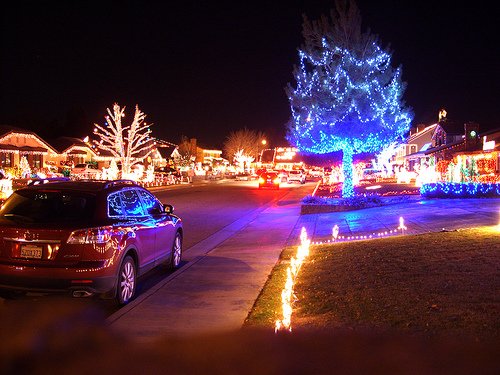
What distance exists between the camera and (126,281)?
7477mm

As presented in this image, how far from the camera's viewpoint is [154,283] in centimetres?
897

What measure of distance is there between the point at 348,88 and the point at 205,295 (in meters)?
14.8

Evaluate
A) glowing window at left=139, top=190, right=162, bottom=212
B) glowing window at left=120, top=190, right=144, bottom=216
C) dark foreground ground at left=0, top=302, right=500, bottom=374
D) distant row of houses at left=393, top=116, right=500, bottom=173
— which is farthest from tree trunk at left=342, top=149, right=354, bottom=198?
dark foreground ground at left=0, top=302, right=500, bottom=374

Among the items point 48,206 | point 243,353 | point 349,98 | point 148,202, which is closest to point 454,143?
point 349,98

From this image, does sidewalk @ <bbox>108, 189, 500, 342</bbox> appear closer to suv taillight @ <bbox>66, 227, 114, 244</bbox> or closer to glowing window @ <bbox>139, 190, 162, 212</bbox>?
suv taillight @ <bbox>66, 227, 114, 244</bbox>

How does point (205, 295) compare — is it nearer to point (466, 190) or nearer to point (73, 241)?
point (73, 241)

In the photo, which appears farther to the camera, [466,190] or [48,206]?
[466,190]

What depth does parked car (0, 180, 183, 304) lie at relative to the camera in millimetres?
6645

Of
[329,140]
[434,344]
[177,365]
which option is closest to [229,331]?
[177,365]

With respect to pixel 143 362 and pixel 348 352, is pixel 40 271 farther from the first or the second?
pixel 348 352

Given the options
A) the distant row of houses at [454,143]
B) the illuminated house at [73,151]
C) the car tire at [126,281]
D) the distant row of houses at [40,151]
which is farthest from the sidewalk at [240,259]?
the illuminated house at [73,151]

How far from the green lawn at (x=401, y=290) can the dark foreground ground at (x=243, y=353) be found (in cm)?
34

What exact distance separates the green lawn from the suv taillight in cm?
208

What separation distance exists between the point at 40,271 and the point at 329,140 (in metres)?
16.7
